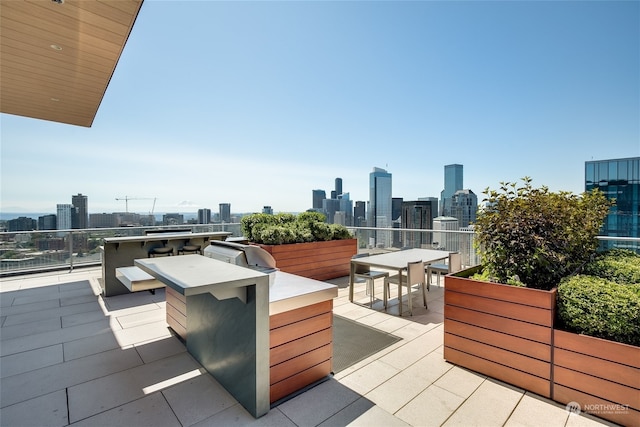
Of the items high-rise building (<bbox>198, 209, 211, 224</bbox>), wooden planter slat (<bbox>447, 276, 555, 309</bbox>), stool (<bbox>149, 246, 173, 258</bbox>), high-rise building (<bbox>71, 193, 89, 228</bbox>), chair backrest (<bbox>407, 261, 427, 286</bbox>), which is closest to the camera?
wooden planter slat (<bbox>447, 276, 555, 309</bbox>)

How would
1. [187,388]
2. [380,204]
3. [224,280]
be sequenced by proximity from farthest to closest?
[380,204] → [187,388] → [224,280]

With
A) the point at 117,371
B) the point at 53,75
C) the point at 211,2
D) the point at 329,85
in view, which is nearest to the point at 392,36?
the point at 329,85

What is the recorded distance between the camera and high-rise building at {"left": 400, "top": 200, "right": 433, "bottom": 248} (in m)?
6.34

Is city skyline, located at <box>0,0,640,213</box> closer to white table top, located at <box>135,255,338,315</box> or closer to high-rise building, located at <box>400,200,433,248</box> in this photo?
high-rise building, located at <box>400,200,433,248</box>

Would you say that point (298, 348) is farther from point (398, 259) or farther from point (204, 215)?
point (204, 215)

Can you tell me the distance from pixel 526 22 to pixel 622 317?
675 centimetres

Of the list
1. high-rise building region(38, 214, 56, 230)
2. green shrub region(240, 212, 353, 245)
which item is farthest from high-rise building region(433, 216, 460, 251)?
high-rise building region(38, 214, 56, 230)

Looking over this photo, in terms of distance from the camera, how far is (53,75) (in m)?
3.92

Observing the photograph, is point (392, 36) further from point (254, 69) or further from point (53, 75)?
point (53, 75)

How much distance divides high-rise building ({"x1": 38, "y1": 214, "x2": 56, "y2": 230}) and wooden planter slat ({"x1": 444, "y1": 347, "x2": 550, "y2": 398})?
335 inches

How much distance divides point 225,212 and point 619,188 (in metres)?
9.84

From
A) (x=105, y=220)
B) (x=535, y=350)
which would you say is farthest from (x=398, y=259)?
(x=105, y=220)

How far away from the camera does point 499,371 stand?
2340mm

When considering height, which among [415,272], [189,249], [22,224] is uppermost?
[22,224]
